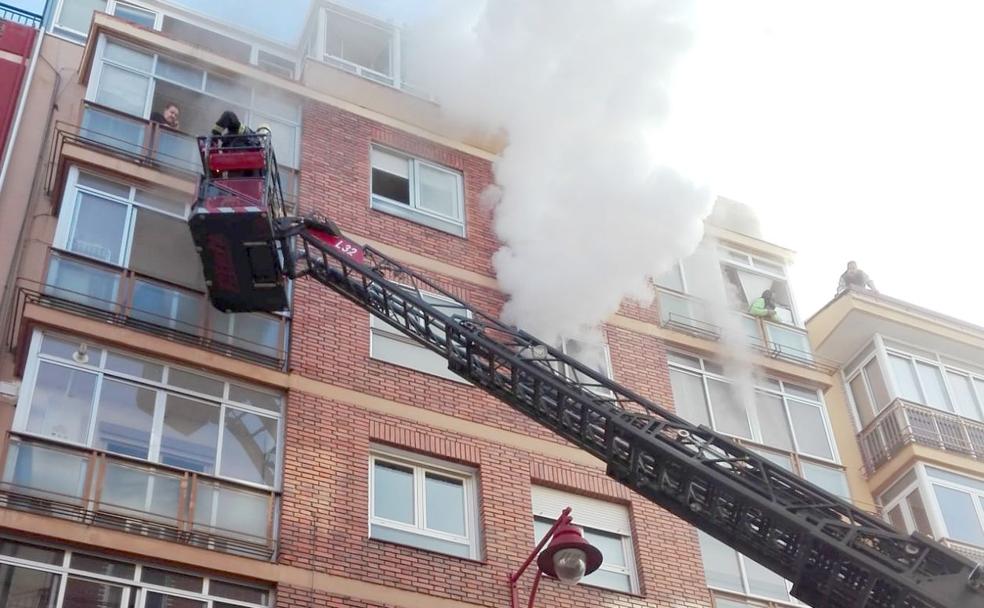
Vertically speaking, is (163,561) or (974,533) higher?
(974,533)

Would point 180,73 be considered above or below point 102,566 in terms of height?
above

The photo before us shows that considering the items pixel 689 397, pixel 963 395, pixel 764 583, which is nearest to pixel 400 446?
pixel 689 397

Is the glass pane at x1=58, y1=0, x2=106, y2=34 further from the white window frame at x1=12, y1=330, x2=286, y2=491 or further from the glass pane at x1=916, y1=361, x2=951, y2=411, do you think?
the glass pane at x1=916, y1=361, x2=951, y2=411

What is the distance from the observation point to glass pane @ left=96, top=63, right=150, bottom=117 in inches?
725

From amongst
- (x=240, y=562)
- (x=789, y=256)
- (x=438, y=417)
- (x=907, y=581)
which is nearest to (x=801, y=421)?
(x=789, y=256)

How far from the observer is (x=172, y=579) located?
14.1 meters

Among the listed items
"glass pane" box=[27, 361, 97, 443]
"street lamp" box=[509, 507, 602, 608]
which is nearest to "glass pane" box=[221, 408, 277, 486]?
"glass pane" box=[27, 361, 97, 443]

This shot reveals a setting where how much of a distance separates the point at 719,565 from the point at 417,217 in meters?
6.61

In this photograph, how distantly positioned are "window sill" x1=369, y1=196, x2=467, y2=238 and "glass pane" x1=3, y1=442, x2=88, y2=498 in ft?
21.7

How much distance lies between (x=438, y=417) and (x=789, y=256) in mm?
8982

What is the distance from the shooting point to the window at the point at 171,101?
712 inches

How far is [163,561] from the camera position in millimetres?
14109

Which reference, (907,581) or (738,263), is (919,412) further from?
(907,581)

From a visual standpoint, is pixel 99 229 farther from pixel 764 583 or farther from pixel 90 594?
pixel 764 583
